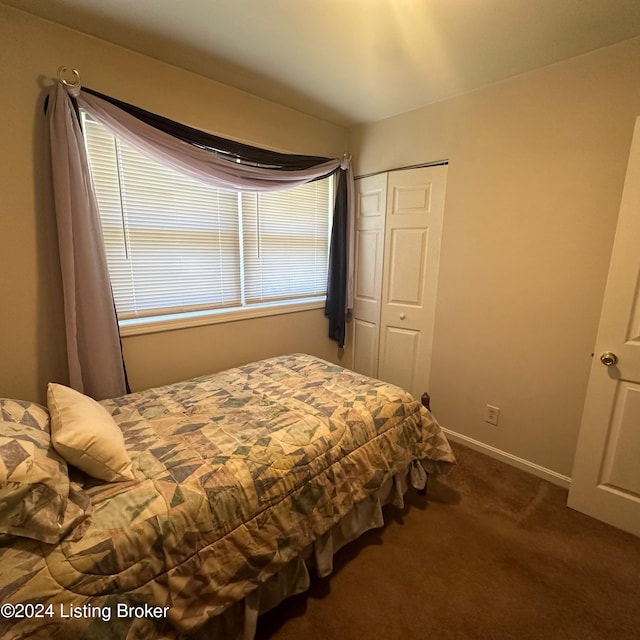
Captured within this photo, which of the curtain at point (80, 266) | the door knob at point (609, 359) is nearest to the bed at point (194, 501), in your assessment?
the curtain at point (80, 266)

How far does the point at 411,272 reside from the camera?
2766mm

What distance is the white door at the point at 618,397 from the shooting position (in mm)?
1653

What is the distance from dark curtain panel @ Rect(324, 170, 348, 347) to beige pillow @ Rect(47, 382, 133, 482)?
7.07 ft

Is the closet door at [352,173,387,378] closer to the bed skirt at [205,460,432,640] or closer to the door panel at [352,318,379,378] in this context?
the door panel at [352,318,379,378]

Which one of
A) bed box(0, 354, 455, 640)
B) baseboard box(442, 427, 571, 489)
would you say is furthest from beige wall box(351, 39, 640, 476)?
bed box(0, 354, 455, 640)

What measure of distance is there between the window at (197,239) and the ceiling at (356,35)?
0.59 meters

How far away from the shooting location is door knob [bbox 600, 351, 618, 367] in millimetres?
1742

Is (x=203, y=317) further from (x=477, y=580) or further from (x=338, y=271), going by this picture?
(x=477, y=580)

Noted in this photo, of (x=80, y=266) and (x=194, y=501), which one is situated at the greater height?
(x=80, y=266)

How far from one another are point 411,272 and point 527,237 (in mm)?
852

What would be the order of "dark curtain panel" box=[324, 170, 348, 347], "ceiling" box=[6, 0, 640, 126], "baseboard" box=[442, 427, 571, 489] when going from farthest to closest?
"dark curtain panel" box=[324, 170, 348, 347], "baseboard" box=[442, 427, 571, 489], "ceiling" box=[6, 0, 640, 126]

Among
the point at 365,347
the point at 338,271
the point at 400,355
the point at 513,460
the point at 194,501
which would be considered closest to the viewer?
the point at 194,501

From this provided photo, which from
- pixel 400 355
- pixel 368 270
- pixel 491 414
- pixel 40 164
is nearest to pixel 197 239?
pixel 40 164

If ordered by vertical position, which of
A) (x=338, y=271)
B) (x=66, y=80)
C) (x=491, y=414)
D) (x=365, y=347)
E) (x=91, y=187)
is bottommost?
(x=491, y=414)
